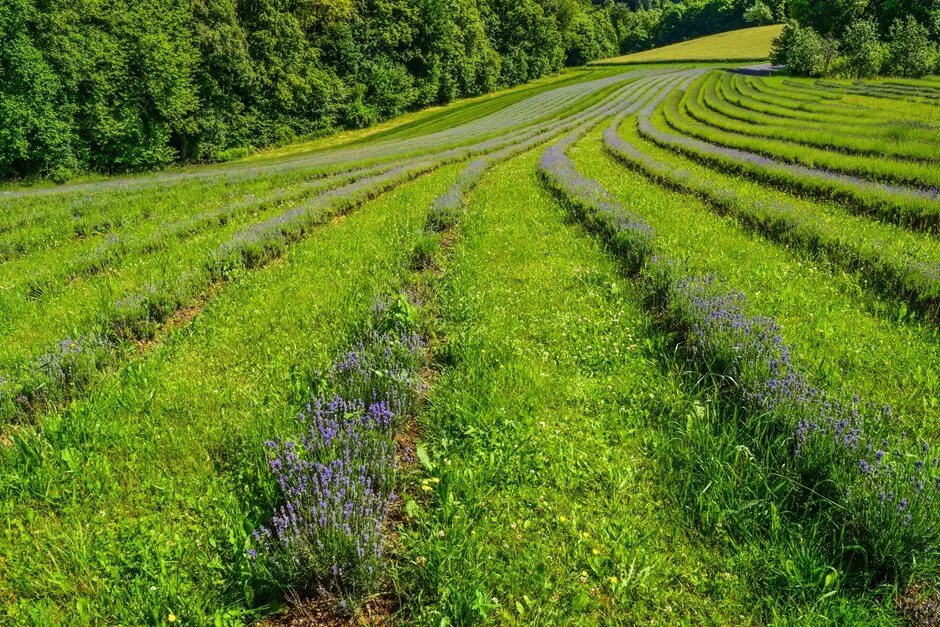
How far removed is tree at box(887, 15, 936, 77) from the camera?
48.9 m

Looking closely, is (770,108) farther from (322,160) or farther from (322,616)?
(322,616)

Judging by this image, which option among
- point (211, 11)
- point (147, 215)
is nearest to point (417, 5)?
point (211, 11)

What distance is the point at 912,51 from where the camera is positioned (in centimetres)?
4944

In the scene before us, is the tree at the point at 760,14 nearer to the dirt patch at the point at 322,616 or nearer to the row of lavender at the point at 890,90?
the row of lavender at the point at 890,90

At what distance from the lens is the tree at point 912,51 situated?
48.9 meters

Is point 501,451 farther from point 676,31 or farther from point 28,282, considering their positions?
point 676,31

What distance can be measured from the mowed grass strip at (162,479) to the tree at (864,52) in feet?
233

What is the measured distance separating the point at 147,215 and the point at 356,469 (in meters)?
16.1

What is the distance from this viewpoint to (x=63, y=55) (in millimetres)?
32406

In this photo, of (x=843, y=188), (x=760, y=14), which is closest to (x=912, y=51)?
(x=843, y=188)

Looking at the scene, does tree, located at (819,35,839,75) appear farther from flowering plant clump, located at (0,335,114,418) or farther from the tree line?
flowering plant clump, located at (0,335,114,418)

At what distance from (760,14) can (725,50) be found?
1668 inches

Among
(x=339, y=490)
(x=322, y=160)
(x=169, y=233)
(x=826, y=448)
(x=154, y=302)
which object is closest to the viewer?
(x=339, y=490)

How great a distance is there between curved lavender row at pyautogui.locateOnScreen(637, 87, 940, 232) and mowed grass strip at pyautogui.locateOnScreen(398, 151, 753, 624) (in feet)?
26.4
